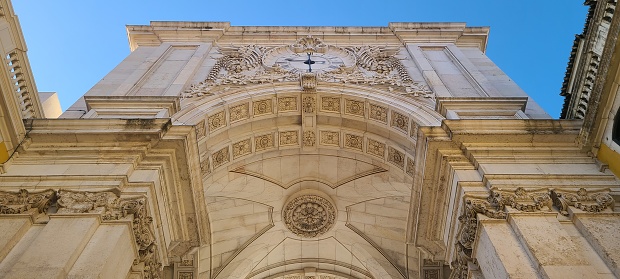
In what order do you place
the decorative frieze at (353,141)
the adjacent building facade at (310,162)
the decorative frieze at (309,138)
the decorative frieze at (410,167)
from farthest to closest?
the decorative frieze at (309,138) < the decorative frieze at (353,141) < the decorative frieze at (410,167) < the adjacent building facade at (310,162)

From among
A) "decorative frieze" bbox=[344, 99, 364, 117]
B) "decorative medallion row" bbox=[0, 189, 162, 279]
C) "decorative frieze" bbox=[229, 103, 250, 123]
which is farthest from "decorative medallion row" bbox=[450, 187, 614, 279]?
"decorative frieze" bbox=[229, 103, 250, 123]

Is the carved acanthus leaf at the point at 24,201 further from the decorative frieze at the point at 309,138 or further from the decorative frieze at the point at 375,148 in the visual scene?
the decorative frieze at the point at 375,148

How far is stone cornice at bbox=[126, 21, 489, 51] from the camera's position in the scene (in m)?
18.0

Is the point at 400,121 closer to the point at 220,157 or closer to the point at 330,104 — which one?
the point at 330,104

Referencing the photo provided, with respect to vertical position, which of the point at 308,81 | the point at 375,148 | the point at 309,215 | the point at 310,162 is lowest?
the point at 309,215

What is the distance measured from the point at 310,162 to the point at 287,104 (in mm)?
2147

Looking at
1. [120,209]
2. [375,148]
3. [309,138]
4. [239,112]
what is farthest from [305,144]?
[120,209]

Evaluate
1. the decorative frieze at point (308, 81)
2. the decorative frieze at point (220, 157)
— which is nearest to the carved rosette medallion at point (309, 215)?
the decorative frieze at point (220, 157)

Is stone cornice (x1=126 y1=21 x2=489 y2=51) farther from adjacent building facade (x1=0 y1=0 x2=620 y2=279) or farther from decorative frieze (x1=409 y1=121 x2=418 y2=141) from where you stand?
decorative frieze (x1=409 y1=121 x2=418 y2=141)

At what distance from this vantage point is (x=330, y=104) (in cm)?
1421

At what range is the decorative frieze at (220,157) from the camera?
1344cm

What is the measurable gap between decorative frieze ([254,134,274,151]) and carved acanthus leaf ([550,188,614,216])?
794 cm

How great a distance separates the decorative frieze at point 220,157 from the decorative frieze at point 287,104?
6.42 ft

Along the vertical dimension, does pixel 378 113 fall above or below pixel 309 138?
above
